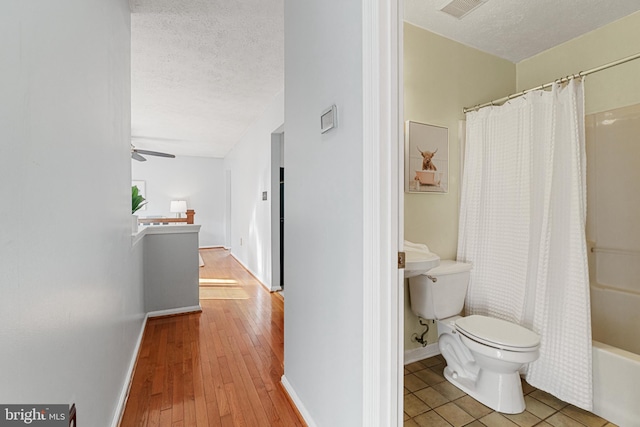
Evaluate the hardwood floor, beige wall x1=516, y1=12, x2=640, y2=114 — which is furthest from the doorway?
beige wall x1=516, y1=12, x2=640, y2=114

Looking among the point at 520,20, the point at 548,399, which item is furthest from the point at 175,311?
the point at 520,20

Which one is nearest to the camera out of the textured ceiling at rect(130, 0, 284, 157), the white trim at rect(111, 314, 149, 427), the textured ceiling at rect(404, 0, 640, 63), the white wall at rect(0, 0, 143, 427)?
the white wall at rect(0, 0, 143, 427)

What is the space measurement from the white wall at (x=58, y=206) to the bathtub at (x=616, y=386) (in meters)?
2.47

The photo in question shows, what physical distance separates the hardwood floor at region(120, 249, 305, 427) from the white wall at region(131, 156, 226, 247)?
183 inches

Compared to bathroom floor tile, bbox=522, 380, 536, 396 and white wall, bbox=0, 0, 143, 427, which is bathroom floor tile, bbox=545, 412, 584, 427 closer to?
bathroom floor tile, bbox=522, 380, 536, 396

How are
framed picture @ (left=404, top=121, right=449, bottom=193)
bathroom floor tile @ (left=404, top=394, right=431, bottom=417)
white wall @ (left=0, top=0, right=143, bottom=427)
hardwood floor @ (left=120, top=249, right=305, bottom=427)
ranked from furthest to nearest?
framed picture @ (left=404, top=121, right=449, bottom=193) → bathroom floor tile @ (left=404, top=394, right=431, bottom=417) → hardwood floor @ (left=120, top=249, right=305, bottom=427) → white wall @ (left=0, top=0, right=143, bottom=427)

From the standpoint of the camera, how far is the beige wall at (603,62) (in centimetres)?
206

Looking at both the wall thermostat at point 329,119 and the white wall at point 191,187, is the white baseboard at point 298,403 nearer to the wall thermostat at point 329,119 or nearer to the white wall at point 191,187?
the wall thermostat at point 329,119

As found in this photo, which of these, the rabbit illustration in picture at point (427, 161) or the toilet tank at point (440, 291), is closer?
the toilet tank at point (440, 291)

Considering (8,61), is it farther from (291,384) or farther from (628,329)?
(628,329)

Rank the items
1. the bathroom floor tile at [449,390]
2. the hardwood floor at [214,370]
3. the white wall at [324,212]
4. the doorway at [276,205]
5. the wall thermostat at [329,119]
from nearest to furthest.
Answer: the white wall at [324,212]
the wall thermostat at [329,119]
the hardwood floor at [214,370]
the bathroom floor tile at [449,390]
the doorway at [276,205]

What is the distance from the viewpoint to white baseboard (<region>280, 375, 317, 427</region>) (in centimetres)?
147

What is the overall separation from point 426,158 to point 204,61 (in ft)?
7.22

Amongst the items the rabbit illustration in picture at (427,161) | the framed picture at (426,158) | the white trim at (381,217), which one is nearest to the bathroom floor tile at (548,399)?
the white trim at (381,217)
